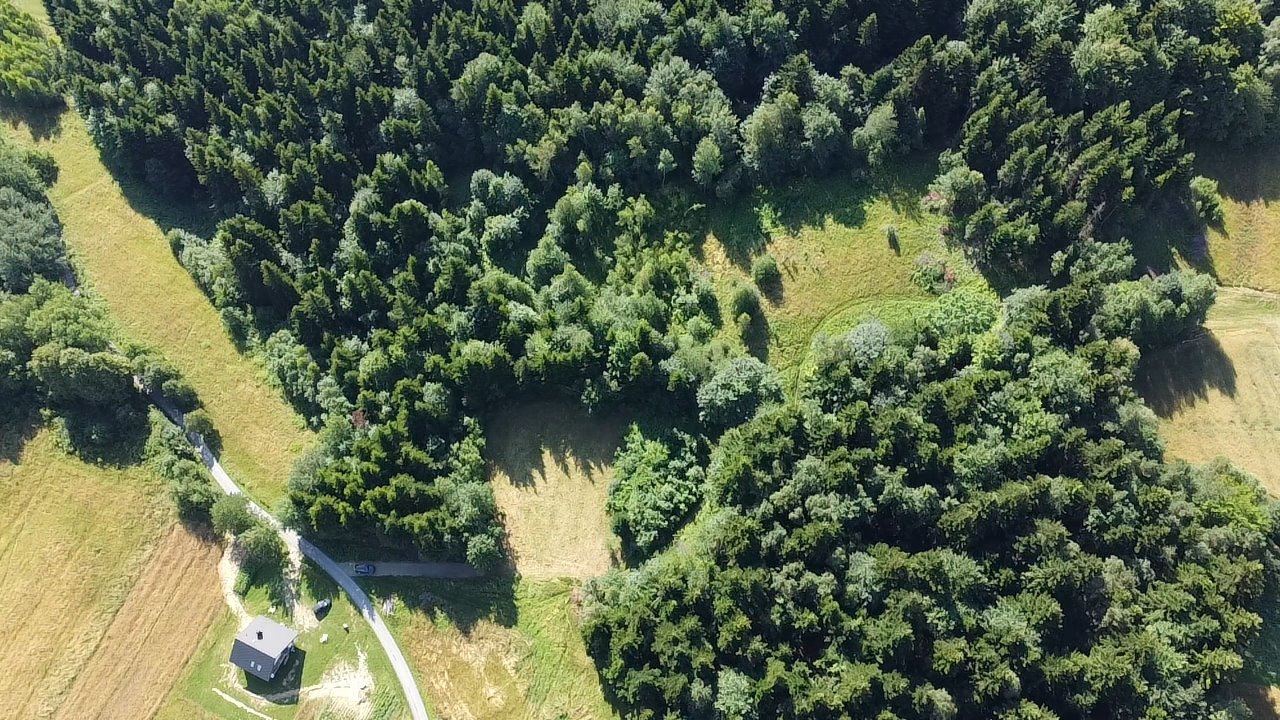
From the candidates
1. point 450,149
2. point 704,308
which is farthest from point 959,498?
point 450,149

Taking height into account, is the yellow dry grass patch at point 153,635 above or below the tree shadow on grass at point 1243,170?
below

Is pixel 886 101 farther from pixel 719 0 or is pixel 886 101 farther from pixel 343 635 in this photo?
pixel 343 635

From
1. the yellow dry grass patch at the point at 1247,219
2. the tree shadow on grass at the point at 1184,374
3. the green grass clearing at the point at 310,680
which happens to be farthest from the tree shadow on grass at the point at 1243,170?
the green grass clearing at the point at 310,680

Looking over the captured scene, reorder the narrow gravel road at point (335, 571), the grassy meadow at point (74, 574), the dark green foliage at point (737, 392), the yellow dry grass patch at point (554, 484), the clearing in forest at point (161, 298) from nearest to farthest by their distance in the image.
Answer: the narrow gravel road at point (335, 571)
the dark green foliage at point (737, 392)
the grassy meadow at point (74, 574)
the yellow dry grass patch at point (554, 484)
the clearing in forest at point (161, 298)

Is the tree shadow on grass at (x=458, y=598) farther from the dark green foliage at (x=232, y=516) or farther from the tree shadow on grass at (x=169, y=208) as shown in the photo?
the tree shadow on grass at (x=169, y=208)

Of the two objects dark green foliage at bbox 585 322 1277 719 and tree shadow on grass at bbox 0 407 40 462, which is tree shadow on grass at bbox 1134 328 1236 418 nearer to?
dark green foliage at bbox 585 322 1277 719
